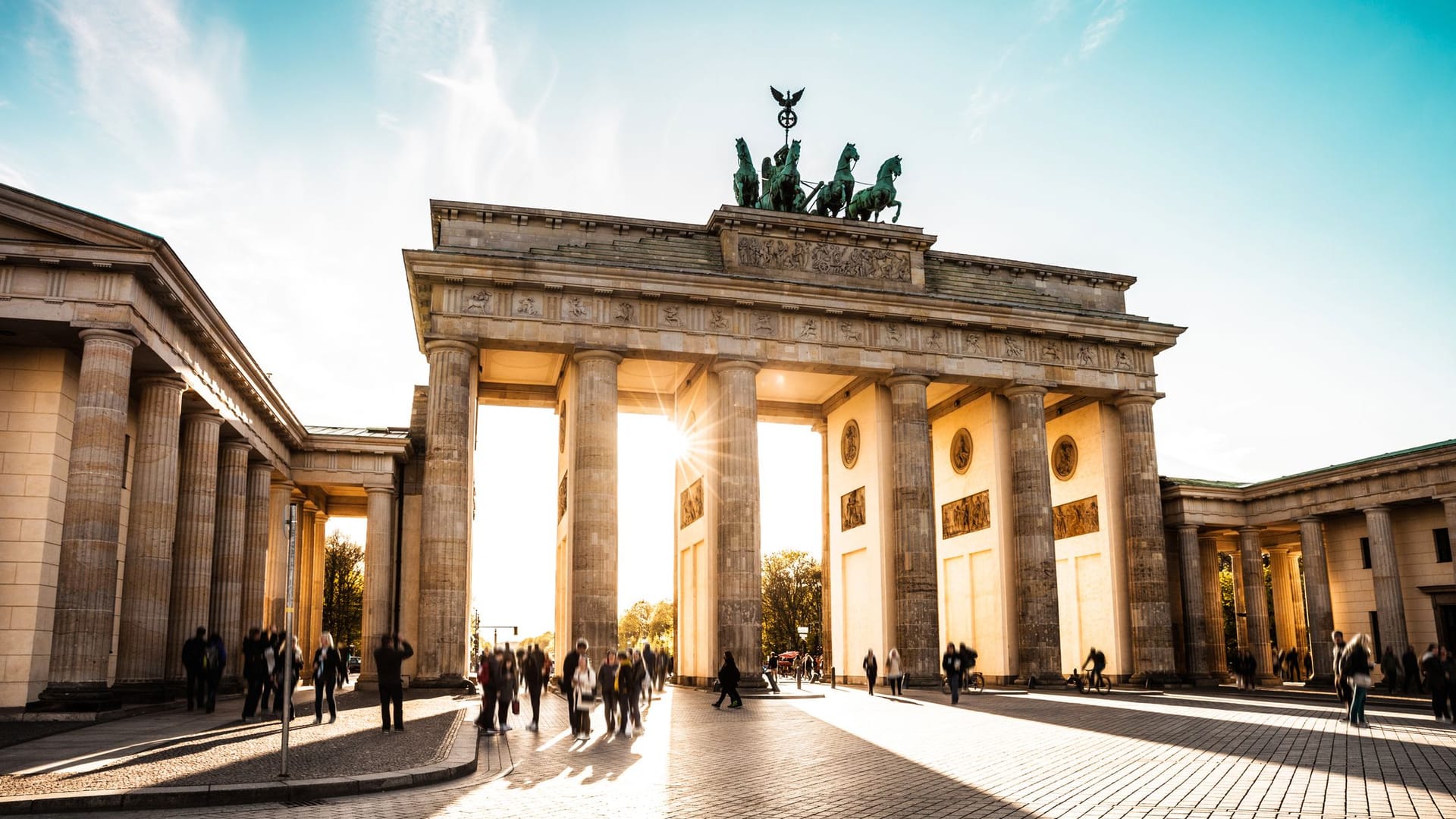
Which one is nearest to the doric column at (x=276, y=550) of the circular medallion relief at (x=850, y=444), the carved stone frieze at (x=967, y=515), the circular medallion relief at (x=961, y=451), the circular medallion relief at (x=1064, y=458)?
the circular medallion relief at (x=850, y=444)

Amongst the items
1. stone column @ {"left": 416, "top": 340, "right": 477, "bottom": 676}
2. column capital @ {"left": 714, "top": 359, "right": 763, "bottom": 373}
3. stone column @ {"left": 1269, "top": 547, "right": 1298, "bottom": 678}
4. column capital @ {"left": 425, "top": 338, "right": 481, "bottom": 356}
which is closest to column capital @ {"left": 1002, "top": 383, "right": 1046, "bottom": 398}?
column capital @ {"left": 714, "top": 359, "right": 763, "bottom": 373}

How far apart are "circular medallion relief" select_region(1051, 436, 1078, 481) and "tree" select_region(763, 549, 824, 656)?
4448 cm

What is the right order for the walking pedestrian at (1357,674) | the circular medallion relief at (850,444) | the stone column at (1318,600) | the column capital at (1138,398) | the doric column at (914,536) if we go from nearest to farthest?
1. the walking pedestrian at (1357,674)
2. the doric column at (914,536)
3. the stone column at (1318,600)
4. the column capital at (1138,398)
5. the circular medallion relief at (850,444)

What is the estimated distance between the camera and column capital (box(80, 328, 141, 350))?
20891 millimetres

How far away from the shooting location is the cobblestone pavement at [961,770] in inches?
409

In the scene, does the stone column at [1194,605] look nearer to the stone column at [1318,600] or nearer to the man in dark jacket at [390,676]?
the stone column at [1318,600]

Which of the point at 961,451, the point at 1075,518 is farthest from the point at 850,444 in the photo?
the point at 1075,518

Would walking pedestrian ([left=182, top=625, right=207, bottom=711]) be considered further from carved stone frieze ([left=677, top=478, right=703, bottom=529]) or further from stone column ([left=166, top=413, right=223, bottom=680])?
carved stone frieze ([left=677, top=478, right=703, bottom=529])

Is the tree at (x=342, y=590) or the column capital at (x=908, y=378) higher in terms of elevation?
the column capital at (x=908, y=378)

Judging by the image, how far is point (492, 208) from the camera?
34.8 m

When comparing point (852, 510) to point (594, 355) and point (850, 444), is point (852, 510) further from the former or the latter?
point (594, 355)

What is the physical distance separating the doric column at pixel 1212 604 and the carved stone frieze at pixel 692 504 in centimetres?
2028

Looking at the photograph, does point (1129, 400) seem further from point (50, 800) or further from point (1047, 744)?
point (50, 800)

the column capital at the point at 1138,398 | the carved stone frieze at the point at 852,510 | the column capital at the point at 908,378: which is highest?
the column capital at the point at 908,378
